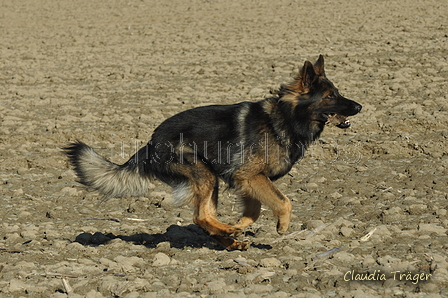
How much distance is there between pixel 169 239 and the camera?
5.13 meters

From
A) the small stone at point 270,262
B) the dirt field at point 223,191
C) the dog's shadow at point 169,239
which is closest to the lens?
the dirt field at point 223,191

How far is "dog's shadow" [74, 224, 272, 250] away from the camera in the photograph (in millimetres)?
5012

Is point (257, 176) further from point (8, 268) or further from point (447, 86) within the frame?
point (447, 86)

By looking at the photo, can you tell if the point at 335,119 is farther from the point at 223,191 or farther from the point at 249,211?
the point at 223,191

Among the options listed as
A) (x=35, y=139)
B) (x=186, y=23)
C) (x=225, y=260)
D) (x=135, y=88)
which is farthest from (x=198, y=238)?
(x=186, y=23)

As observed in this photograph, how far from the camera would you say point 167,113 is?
348 inches

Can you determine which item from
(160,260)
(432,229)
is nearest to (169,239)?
(160,260)

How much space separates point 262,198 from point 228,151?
0.52 meters

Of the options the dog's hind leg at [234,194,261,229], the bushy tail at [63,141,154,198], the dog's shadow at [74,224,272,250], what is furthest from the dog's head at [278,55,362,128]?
the bushy tail at [63,141,154,198]

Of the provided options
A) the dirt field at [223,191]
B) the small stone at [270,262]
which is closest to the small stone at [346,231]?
the dirt field at [223,191]

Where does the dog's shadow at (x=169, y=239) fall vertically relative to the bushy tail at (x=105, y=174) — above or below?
below

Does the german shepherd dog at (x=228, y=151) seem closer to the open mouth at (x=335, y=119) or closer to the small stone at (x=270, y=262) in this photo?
the open mouth at (x=335, y=119)

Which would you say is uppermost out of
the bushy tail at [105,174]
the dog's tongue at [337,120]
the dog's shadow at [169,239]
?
the dog's tongue at [337,120]

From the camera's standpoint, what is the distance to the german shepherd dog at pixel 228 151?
502 centimetres
